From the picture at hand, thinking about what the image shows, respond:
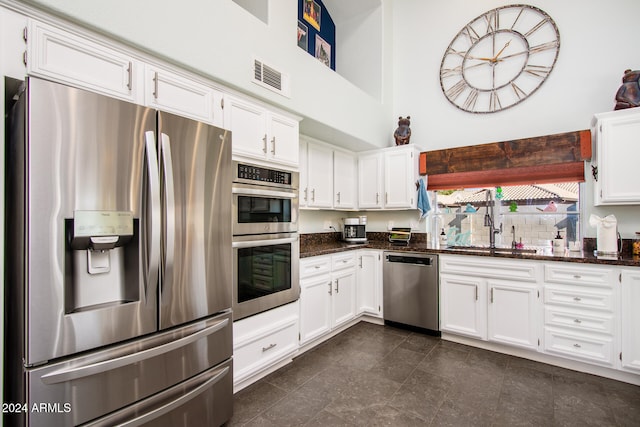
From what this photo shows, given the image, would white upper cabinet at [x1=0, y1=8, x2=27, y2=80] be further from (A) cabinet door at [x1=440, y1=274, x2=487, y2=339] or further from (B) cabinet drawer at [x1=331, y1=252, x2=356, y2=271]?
(A) cabinet door at [x1=440, y1=274, x2=487, y2=339]

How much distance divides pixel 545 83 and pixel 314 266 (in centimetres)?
310

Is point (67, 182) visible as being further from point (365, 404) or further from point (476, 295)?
point (476, 295)

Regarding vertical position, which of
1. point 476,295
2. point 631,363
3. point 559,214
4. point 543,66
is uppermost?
point 543,66

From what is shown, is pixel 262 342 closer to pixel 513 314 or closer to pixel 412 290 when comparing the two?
pixel 412 290

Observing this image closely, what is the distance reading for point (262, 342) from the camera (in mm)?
2301

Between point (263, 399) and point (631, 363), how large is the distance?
9.04 ft

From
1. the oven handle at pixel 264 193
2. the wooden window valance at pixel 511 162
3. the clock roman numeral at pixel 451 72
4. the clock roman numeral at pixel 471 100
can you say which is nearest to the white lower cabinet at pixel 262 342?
the oven handle at pixel 264 193

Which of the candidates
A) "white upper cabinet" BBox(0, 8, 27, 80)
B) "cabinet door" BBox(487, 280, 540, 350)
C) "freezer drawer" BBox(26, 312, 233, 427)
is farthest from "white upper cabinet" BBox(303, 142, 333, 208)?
"white upper cabinet" BBox(0, 8, 27, 80)

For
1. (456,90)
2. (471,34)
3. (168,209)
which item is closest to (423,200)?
(456,90)

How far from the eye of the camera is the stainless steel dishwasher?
128 inches

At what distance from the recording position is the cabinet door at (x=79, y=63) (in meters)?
1.36

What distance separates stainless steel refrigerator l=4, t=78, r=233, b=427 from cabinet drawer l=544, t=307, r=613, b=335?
8.93 ft

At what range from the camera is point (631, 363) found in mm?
2322

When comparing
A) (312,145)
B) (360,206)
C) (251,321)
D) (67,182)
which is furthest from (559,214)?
(67,182)
